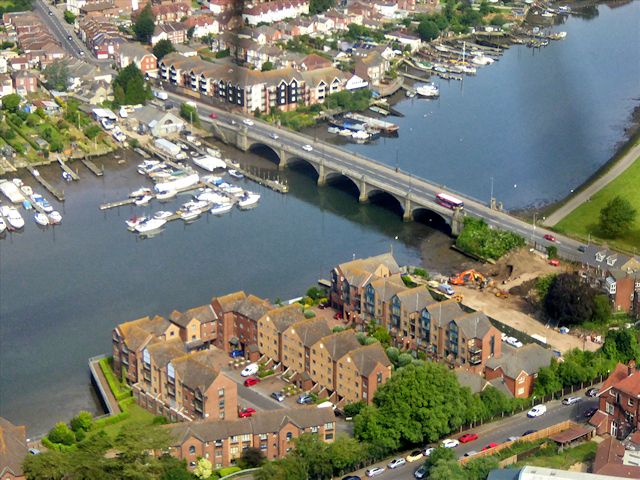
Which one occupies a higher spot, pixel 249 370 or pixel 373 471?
pixel 373 471

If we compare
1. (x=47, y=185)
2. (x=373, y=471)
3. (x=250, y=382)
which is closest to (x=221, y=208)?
(x=47, y=185)

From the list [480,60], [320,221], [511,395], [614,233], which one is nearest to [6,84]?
[320,221]

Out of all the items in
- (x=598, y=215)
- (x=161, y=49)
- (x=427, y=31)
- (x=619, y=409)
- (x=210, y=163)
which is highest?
(x=619, y=409)

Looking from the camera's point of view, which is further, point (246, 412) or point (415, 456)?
point (246, 412)

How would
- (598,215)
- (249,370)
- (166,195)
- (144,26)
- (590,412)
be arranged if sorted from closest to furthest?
(590,412) < (249,370) < (598,215) < (166,195) < (144,26)

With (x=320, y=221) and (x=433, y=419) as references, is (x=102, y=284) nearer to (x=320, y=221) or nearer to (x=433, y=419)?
(x=320, y=221)

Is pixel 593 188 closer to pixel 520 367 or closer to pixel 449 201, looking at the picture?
pixel 449 201

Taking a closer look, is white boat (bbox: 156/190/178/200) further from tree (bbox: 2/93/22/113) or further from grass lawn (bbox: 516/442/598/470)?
grass lawn (bbox: 516/442/598/470)

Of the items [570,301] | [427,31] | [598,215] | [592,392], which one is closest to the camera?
[592,392]
